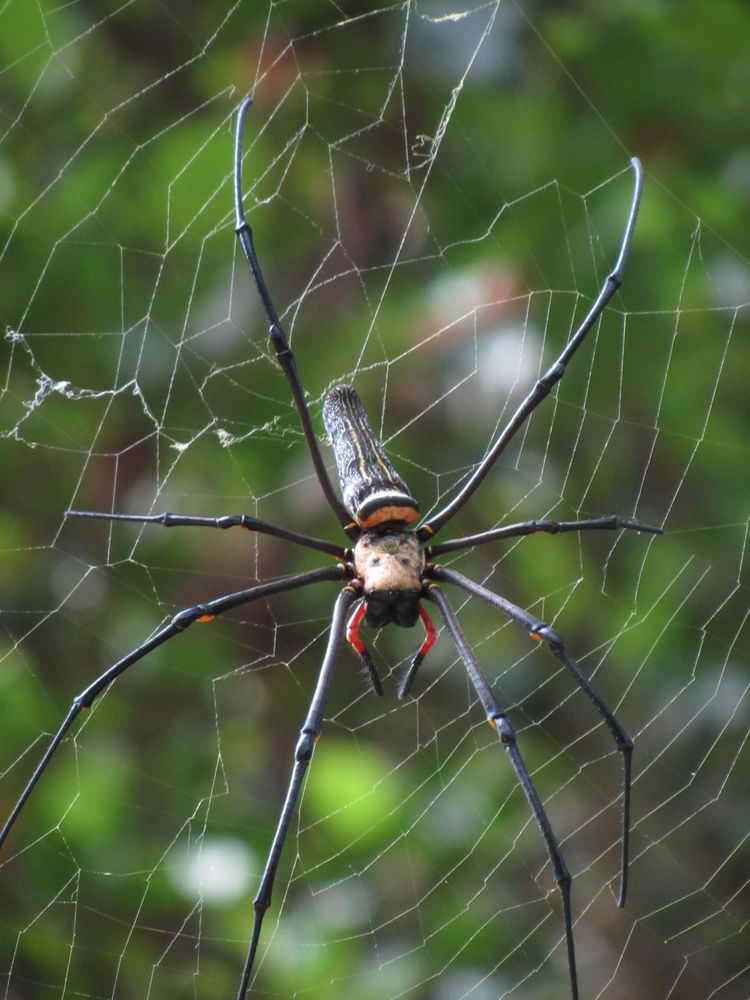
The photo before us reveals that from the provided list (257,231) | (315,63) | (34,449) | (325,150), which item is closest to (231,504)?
(34,449)

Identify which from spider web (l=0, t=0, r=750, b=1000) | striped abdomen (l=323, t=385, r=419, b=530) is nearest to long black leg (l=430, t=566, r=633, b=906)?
striped abdomen (l=323, t=385, r=419, b=530)

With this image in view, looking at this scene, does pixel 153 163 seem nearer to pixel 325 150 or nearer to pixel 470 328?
pixel 325 150

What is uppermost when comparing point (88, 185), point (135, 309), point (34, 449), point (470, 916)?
point (88, 185)

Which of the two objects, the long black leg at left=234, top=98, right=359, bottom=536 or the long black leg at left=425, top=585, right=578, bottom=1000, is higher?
the long black leg at left=234, top=98, right=359, bottom=536

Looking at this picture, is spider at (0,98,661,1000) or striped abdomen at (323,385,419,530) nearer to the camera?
spider at (0,98,661,1000)

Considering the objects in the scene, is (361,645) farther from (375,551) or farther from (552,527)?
(552,527)

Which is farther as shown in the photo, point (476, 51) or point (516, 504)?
point (516, 504)

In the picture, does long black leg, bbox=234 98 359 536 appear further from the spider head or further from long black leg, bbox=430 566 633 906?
long black leg, bbox=430 566 633 906
